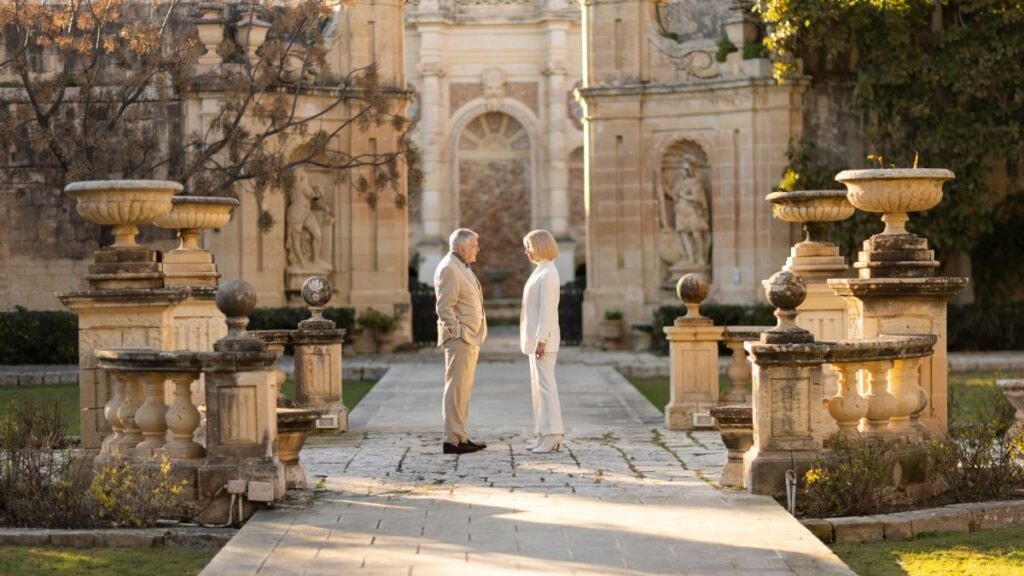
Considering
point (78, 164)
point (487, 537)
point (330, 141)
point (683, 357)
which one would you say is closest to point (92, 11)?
point (78, 164)

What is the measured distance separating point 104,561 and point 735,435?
13.7 feet

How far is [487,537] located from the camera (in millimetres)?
9445

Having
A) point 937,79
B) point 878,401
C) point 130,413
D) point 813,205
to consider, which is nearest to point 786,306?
point 878,401

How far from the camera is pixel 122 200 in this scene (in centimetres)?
1188

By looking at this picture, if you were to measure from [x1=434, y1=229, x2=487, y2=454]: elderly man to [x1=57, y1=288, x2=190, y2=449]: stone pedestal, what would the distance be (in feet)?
8.46

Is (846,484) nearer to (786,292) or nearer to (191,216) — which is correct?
(786,292)

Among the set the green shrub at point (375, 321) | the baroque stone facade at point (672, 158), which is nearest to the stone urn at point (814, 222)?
the baroque stone facade at point (672, 158)

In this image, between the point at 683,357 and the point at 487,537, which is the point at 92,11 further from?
the point at 487,537

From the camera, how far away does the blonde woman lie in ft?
44.9

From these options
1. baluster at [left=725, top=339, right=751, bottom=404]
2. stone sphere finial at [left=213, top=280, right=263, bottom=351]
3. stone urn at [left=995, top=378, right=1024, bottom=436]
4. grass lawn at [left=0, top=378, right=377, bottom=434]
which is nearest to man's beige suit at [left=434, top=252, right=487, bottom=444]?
stone sphere finial at [left=213, top=280, right=263, bottom=351]

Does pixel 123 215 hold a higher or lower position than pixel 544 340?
higher

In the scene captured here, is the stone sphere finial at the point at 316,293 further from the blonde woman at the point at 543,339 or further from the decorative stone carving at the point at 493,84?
the decorative stone carving at the point at 493,84

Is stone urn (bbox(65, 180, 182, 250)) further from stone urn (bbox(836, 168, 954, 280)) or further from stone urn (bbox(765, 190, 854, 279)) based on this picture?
stone urn (bbox(765, 190, 854, 279))

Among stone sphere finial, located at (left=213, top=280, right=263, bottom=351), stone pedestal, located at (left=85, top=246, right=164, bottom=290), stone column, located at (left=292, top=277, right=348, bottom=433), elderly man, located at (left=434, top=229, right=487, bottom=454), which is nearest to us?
stone sphere finial, located at (left=213, top=280, right=263, bottom=351)
